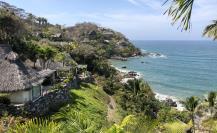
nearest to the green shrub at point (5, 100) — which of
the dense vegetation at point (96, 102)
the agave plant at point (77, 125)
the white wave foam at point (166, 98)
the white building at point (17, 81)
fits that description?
the white building at point (17, 81)

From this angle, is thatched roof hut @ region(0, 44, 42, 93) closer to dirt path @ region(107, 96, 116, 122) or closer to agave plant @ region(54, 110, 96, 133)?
dirt path @ region(107, 96, 116, 122)

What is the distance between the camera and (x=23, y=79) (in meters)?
28.8

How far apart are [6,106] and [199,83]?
6437cm

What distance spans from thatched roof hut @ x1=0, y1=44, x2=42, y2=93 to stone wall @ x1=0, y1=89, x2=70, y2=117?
1270 millimetres

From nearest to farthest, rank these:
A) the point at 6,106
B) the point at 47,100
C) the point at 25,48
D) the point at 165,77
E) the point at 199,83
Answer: the point at 6,106 → the point at 47,100 → the point at 25,48 → the point at 199,83 → the point at 165,77

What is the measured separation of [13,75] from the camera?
28953mm

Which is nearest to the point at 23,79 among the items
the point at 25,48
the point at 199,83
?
the point at 25,48

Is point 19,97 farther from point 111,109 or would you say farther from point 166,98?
point 166,98

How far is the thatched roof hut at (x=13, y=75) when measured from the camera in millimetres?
27969

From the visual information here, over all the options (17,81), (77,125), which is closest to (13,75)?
(17,81)

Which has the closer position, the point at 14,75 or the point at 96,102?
the point at 14,75

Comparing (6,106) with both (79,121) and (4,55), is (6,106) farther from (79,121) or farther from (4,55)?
(79,121)

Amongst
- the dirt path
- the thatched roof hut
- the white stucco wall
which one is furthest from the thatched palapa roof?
the dirt path

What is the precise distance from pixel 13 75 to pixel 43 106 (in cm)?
316
